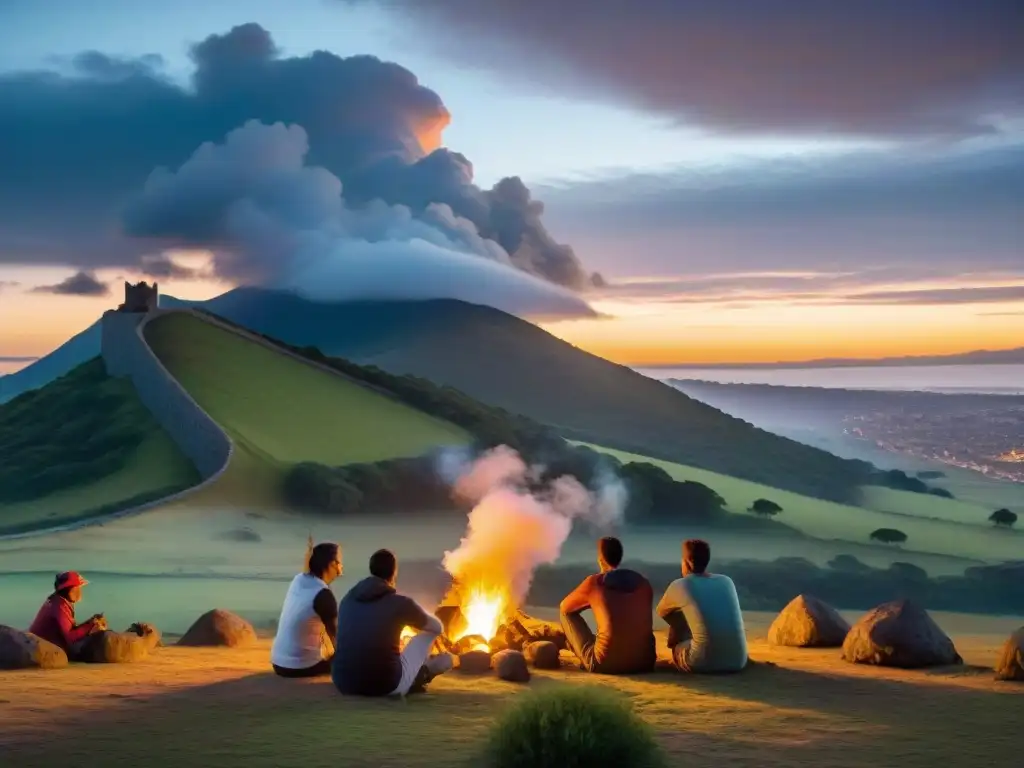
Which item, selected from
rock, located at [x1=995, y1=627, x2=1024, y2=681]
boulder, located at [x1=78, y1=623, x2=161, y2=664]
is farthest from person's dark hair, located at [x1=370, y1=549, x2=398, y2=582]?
rock, located at [x1=995, y1=627, x2=1024, y2=681]

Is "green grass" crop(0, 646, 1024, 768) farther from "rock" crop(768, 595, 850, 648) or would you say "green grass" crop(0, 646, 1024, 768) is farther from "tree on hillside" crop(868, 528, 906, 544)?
"tree on hillside" crop(868, 528, 906, 544)

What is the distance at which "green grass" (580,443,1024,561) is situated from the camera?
46.3 m

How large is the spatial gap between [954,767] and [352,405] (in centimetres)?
4572

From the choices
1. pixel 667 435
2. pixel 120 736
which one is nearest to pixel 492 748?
pixel 120 736

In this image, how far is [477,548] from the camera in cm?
1633

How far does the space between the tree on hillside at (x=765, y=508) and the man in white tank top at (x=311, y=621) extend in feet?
128

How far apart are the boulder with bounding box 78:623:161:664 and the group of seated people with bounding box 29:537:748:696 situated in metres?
0.38

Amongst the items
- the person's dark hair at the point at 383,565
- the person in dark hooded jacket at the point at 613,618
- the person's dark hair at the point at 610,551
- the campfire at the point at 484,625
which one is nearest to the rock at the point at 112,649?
the campfire at the point at 484,625

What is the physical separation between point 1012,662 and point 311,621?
22.9 ft

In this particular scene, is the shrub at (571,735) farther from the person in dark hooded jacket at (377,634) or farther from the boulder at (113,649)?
the boulder at (113,649)

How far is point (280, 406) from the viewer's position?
51031 mm

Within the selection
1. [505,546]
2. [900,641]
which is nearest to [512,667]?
[505,546]

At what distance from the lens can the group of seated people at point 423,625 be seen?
10.7m

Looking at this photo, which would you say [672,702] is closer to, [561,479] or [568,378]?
[561,479]
